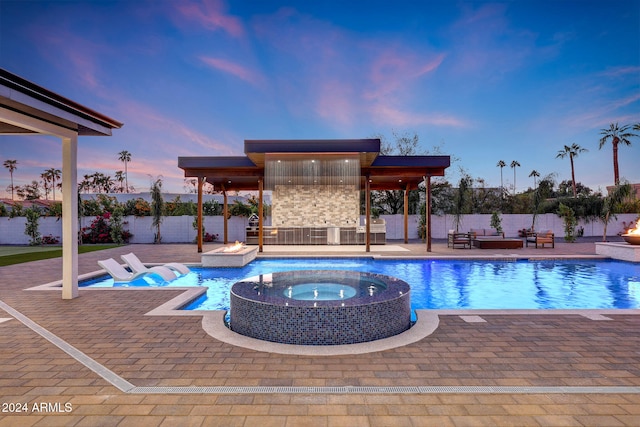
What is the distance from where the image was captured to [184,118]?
22.7m

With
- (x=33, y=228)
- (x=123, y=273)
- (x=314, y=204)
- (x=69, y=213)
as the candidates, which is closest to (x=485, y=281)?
(x=123, y=273)

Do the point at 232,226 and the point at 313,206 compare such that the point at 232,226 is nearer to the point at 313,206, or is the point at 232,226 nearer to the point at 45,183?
the point at 313,206

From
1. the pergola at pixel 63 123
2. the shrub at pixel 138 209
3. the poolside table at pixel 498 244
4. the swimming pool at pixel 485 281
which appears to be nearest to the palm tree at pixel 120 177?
the shrub at pixel 138 209

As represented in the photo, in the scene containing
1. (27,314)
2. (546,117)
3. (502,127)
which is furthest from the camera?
(502,127)

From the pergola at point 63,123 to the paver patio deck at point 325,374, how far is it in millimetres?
1402

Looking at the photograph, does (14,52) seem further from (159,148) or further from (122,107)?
(159,148)

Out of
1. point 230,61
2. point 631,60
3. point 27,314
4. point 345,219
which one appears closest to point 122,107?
point 230,61

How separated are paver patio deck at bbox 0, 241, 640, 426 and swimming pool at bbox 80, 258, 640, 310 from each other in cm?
206

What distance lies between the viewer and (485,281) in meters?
8.66

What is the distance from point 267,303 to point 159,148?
1121 inches

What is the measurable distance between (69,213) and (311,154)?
22.9 feet

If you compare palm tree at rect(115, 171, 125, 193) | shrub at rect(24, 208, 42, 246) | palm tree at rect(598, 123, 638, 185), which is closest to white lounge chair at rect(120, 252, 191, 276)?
shrub at rect(24, 208, 42, 246)

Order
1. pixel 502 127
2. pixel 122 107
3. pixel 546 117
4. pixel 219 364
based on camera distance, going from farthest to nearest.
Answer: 1. pixel 502 127
2. pixel 546 117
3. pixel 122 107
4. pixel 219 364

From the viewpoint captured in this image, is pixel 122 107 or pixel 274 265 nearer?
pixel 274 265
